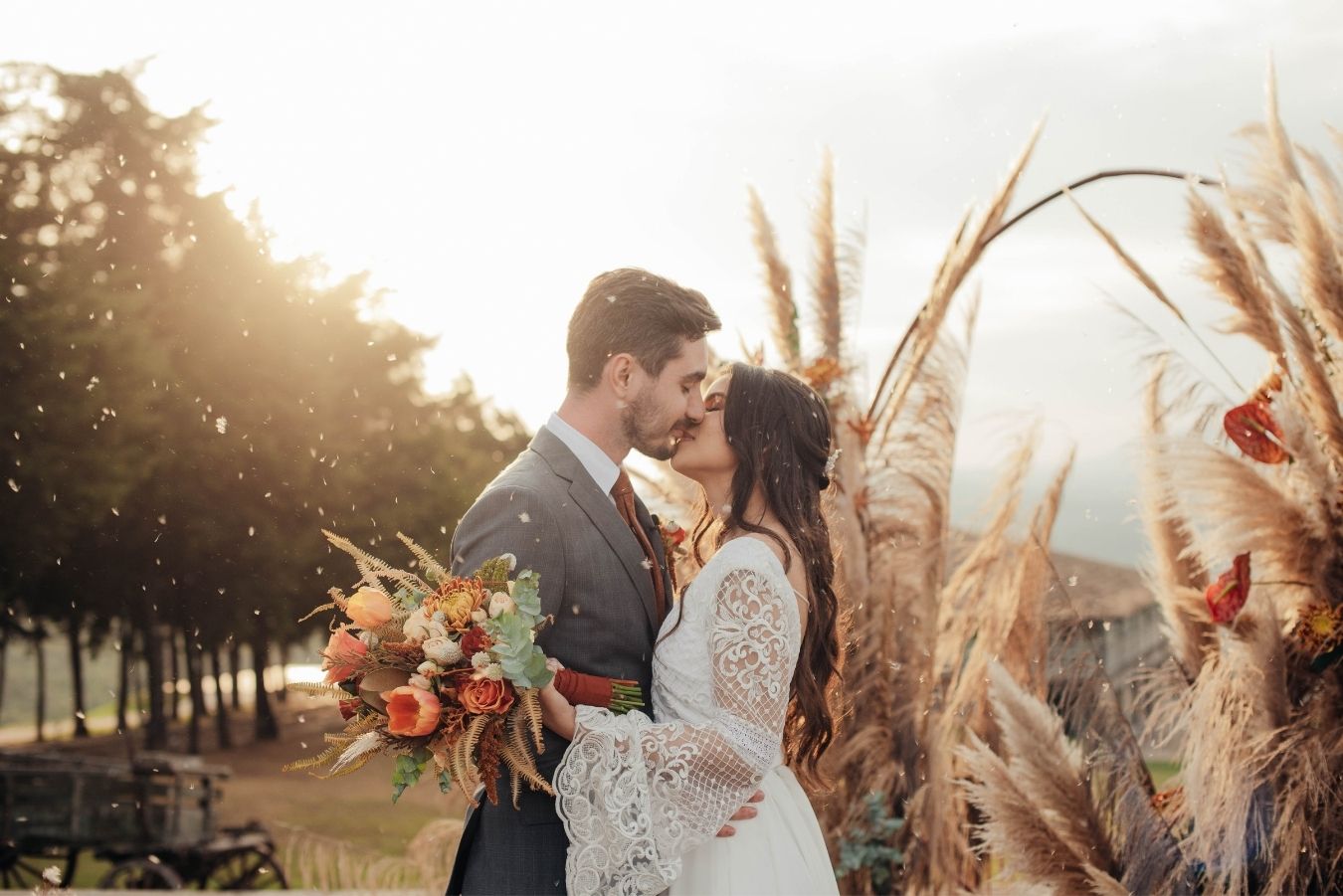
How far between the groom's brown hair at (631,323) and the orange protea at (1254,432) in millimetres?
1553

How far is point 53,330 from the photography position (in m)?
13.8

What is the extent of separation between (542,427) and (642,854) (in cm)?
97

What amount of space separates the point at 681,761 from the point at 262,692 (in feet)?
46.4

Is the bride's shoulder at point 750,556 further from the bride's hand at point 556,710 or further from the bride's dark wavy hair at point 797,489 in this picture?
the bride's hand at point 556,710

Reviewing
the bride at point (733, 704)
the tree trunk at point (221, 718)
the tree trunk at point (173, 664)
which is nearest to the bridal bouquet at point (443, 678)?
the bride at point (733, 704)

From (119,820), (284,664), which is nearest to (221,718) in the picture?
(284,664)

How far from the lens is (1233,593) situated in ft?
10.1

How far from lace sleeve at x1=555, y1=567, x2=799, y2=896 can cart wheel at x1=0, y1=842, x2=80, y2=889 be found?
9.51m

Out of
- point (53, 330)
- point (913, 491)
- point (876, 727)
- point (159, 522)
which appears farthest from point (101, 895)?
point (53, 330)

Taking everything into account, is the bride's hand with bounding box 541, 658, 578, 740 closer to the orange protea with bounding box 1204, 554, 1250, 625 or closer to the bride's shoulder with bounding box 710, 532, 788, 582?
the bride's shoulder with bounding box 710, 532, 788, 582

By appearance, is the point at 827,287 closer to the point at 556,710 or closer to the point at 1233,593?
the point at 1233,593

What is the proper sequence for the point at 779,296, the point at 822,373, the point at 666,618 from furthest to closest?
the point at 779,296 → the point at 822,373 → the point at 666,618

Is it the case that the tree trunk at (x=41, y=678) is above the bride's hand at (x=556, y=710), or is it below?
below

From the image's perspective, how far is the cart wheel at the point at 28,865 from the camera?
10711 millimetres
